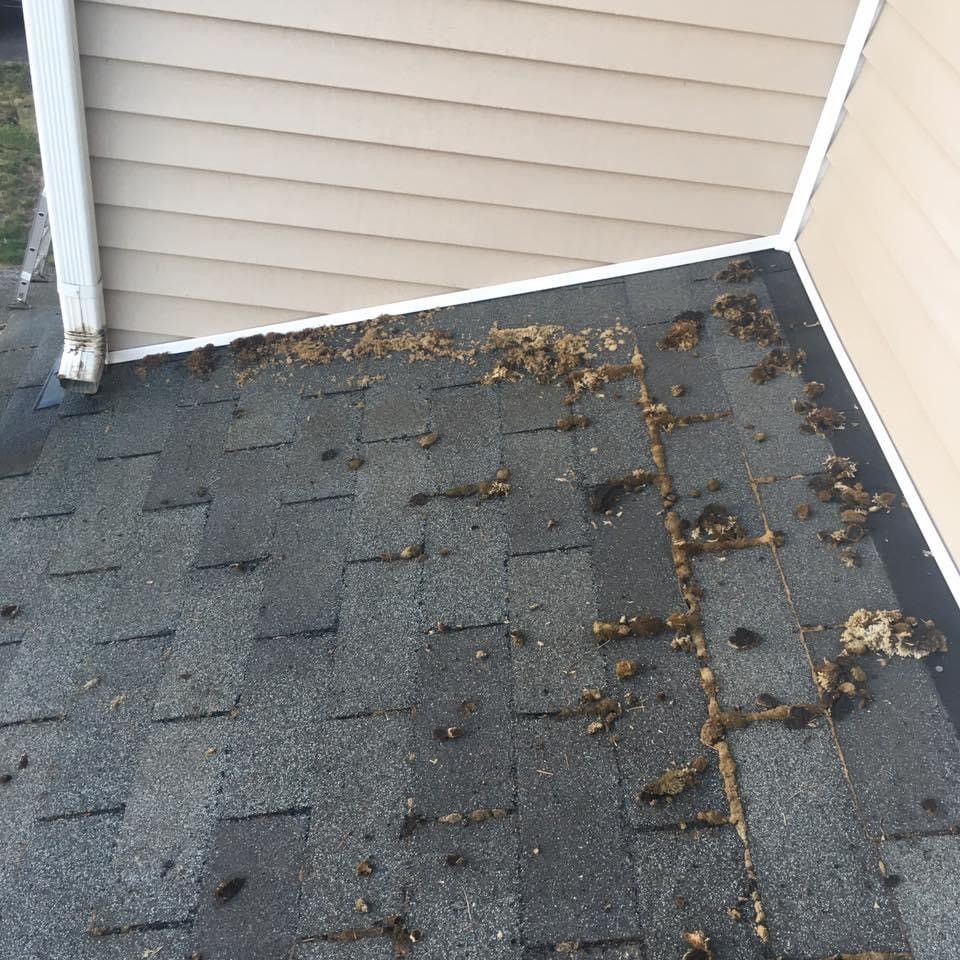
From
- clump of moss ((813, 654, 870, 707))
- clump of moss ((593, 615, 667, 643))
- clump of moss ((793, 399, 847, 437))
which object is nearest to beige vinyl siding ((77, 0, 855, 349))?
clump of moss ((793, 399, 847, 437))

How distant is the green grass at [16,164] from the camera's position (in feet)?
15.5

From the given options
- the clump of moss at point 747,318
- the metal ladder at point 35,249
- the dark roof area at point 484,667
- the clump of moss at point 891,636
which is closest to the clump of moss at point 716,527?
the dark roof area at point 484,667

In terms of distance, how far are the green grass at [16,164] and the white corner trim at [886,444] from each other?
167 inches

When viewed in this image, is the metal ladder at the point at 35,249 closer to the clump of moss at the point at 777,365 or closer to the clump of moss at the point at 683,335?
the clump of moss at the point at 683,335

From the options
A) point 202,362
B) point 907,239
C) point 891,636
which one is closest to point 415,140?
point 202,362

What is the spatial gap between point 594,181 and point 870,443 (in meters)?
1.33

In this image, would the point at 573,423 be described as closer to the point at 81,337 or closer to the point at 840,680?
the point at 840,680

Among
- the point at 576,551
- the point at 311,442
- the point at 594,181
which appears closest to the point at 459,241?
the point at 594,181

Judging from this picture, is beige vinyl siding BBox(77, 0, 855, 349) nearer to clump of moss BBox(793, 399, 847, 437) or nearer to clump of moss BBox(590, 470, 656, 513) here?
clump of moss BBox(793, 399, 847, 437)

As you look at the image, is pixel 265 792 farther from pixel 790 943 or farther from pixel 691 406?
pixel 691 406

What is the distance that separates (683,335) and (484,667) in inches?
52.3

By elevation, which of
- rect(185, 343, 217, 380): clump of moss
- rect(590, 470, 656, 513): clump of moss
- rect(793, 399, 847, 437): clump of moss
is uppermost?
rect(185, 343, 217, 380): clump of moss

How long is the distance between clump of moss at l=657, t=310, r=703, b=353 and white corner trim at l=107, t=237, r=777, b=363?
39 cm

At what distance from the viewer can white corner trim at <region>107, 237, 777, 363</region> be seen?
2.89 m
